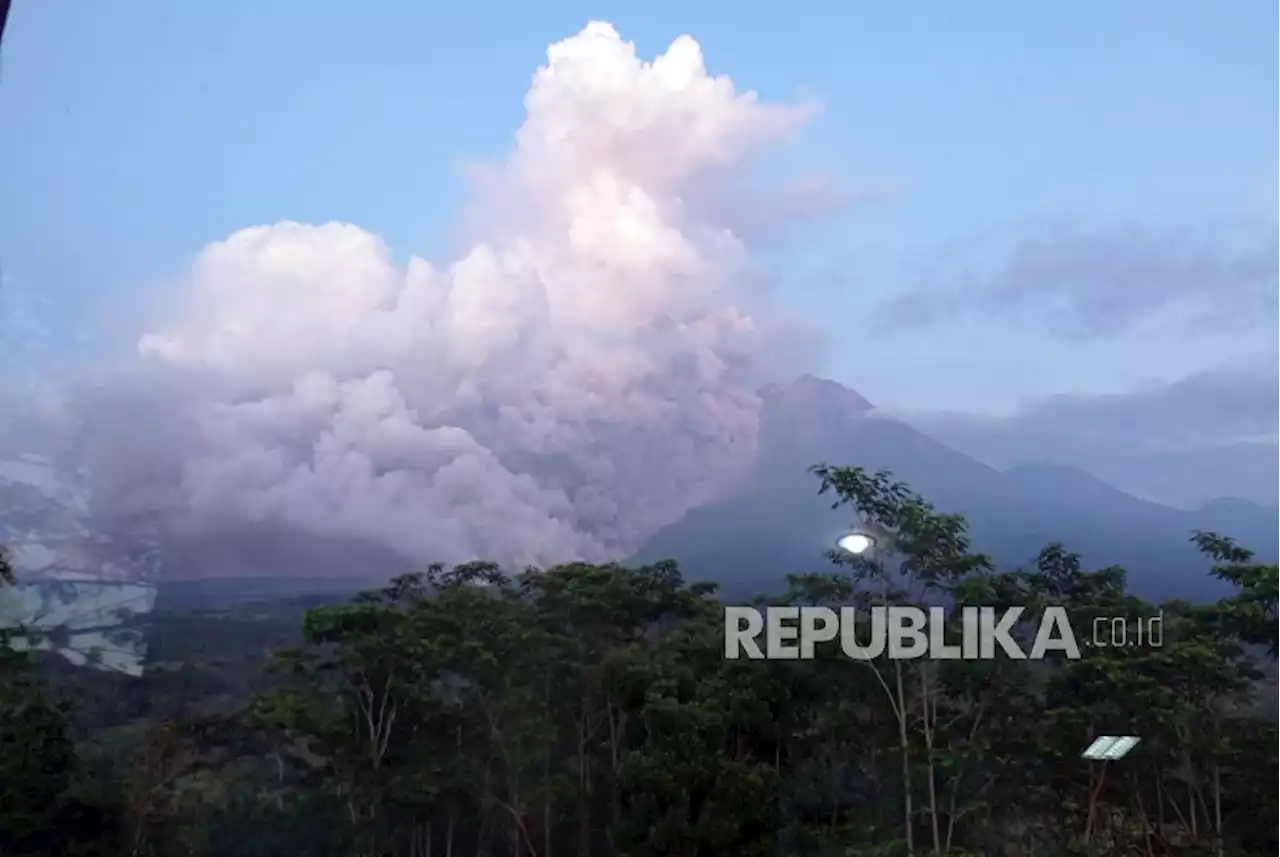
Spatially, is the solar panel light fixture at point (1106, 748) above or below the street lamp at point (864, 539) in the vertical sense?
below

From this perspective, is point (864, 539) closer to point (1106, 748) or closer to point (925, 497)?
point (925, 497)

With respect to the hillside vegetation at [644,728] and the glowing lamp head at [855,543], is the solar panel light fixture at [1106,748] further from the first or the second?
the glowing lamp head at [855,543]

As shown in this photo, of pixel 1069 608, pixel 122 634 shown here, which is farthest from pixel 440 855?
pixel 1069 608

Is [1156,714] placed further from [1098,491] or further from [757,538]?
[757,538]

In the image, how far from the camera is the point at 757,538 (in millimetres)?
5309

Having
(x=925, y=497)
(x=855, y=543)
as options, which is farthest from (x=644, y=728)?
(x=925, y=497)

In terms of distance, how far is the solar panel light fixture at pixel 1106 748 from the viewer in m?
4.79

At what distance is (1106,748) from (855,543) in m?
1.43

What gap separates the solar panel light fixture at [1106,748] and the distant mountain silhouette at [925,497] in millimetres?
685

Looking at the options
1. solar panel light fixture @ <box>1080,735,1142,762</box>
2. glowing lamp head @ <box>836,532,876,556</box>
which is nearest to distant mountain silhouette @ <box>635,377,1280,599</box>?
glowing lamp head @ <box>836,532,876,556</box>

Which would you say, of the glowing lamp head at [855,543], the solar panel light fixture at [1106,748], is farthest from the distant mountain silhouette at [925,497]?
the solar panel light fixture at [1106,748]

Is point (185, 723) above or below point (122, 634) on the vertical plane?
below

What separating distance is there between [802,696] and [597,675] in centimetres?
98

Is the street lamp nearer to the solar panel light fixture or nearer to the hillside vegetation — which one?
the hillside vegetation
